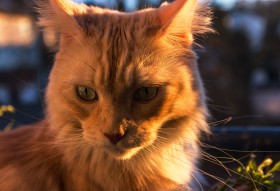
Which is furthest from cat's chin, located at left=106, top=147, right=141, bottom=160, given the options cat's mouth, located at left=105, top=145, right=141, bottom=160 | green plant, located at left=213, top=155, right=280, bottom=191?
green plant, located at left=213, top=155, right=280, bottom=191

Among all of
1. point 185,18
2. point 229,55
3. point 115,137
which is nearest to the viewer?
point 115,137

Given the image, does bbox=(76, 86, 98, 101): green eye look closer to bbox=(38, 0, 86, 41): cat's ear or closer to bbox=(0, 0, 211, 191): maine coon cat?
bbox=(0, 0, 211, 191): maine coon cat

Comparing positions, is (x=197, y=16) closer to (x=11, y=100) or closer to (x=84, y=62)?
(x=84, y=62)

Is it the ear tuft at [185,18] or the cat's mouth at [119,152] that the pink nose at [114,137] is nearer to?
the cat's mouth at [119,152]

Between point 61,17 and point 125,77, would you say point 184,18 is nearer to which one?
point 125,77

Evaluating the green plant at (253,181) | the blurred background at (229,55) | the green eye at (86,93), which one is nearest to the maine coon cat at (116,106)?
the green eye at (86,93)

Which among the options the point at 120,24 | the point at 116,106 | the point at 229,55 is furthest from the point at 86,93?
the point at 229,55

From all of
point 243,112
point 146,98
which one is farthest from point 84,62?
point 243,112
